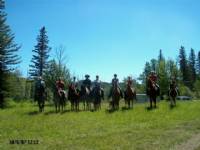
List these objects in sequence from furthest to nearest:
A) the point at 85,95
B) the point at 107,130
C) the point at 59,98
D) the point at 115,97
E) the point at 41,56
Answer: the point at 41,56 < the point at 85,95 < the point at 115,97 < the point at 59,98 < the point at 107,130

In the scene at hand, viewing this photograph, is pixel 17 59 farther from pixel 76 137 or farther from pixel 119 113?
pixel 76 137

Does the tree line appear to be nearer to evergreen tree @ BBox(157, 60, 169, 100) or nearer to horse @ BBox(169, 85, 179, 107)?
evergreen tree @ BBox(157, 60, 169, 100)

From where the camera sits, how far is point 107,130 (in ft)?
58.9

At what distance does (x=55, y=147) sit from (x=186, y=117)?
10992 mm

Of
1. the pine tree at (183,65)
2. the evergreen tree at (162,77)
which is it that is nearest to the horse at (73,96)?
the evergreen tree at (162,77)

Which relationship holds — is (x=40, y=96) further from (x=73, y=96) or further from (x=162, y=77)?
(x=162, y=77)

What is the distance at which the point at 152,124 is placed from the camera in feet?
64.4

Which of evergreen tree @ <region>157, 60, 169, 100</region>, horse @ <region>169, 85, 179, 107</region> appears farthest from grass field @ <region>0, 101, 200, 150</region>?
evergreen tree @ <region>157, 60, 169, 100</region>

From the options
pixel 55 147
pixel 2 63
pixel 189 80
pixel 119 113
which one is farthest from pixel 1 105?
pixel 189 80

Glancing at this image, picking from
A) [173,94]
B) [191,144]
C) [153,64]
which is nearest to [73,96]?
[173,94]

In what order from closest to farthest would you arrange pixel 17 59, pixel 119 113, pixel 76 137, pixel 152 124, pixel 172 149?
pixel 172 149, pixel 76 137, pixel 152 124, pixel 119 113, pixel 17 59

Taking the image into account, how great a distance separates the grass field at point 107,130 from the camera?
14273 millimetres

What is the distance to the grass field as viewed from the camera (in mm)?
14273
